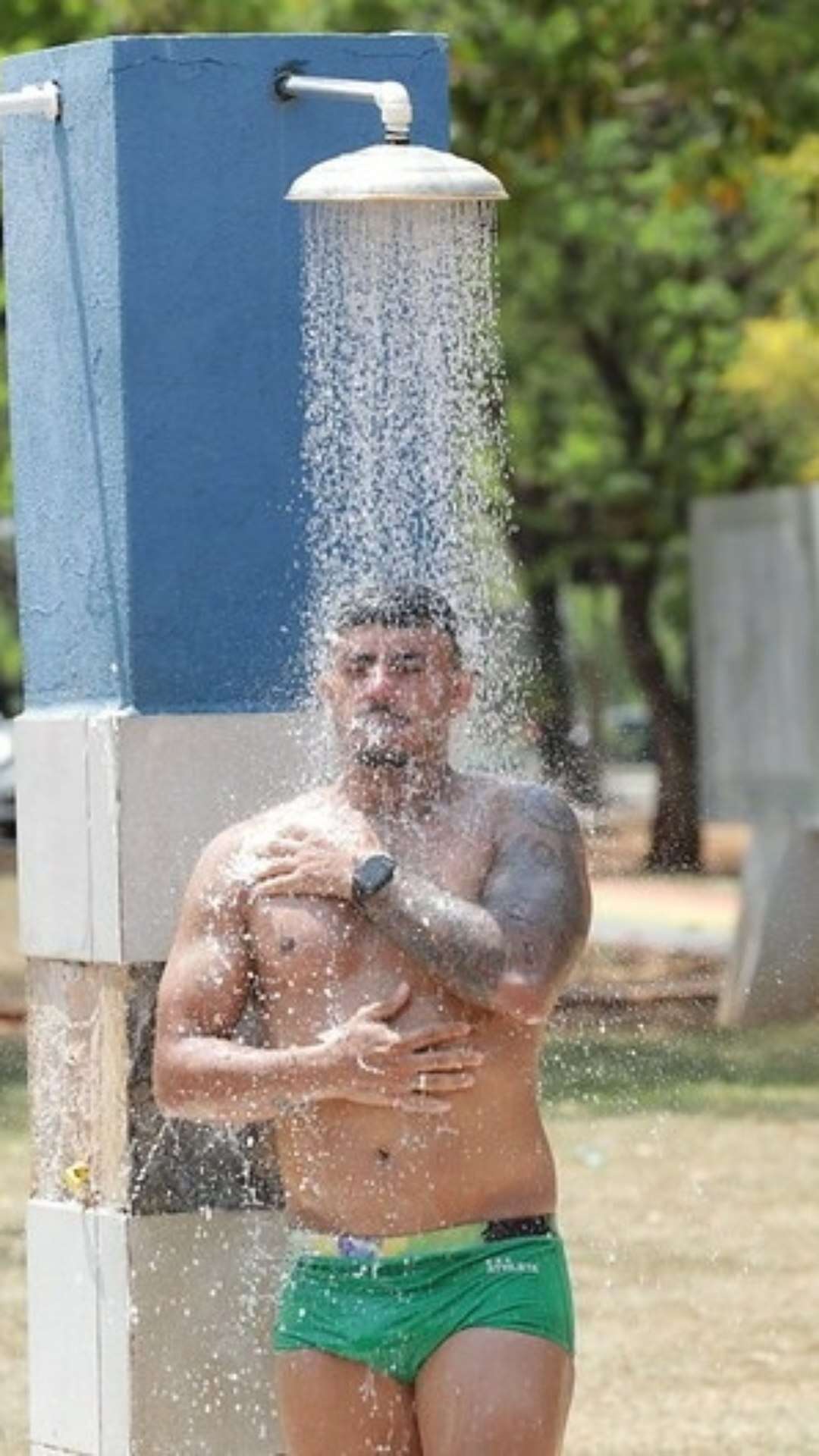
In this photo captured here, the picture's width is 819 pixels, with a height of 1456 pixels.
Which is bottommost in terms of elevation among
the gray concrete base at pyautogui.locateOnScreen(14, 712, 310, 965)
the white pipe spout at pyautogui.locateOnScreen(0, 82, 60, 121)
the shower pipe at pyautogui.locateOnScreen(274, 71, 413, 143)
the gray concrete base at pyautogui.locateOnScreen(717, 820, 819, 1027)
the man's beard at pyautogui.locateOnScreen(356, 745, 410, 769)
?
the gray concrete base at pyautogui.locateOnScreen(717, 820, 819, 1027)

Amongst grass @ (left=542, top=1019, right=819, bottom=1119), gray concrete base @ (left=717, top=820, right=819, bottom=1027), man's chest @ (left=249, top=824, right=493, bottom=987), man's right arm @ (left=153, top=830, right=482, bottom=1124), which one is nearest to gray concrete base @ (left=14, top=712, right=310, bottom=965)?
man's right arm @ (left=153, top=830, right=482, bottom=1124)

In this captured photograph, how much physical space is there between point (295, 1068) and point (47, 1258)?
1757mm

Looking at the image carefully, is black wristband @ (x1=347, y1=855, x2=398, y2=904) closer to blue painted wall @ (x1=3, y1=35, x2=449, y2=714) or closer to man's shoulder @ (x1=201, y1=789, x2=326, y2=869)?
man's shoulder @ (x1=201, y1=789, x2=326, y2=869)

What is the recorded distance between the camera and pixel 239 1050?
5105 mm

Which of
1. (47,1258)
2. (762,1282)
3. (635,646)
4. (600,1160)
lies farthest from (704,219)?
(47,1258)

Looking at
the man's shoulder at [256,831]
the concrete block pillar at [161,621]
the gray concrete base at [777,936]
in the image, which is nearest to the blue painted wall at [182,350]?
the concrete block pillar at [161,621]

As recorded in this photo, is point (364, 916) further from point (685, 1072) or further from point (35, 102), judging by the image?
point (685, 1072)

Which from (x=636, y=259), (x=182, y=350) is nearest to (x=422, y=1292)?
(x=182, y=350)

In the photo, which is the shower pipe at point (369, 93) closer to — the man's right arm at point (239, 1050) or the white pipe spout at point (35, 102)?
the white pipe spout at point (35, 102)

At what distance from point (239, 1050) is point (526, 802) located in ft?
1.69

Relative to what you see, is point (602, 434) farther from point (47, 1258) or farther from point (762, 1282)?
point (47, 1258)

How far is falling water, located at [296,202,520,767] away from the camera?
5.97m

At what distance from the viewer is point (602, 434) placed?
34.6 meters

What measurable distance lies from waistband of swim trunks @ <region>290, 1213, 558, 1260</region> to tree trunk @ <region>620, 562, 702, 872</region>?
2510cm
